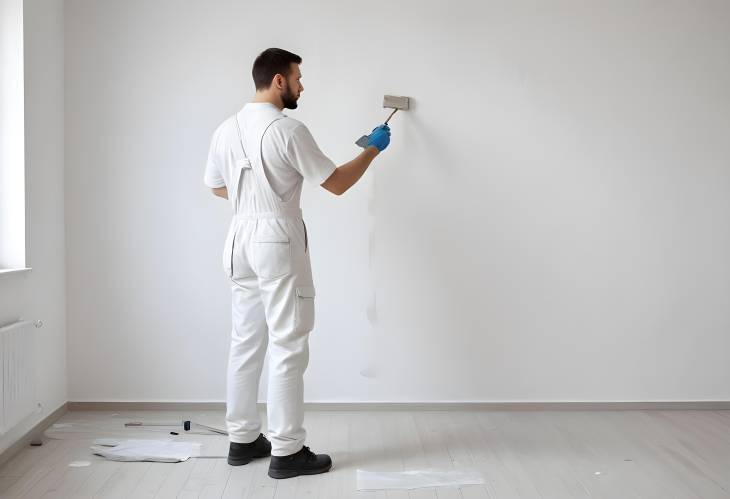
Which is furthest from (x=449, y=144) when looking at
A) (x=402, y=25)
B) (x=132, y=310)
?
(x=132, y=310)

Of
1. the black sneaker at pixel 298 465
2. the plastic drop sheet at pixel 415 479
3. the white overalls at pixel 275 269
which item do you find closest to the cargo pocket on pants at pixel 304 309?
the white overalls at pixel 275 269

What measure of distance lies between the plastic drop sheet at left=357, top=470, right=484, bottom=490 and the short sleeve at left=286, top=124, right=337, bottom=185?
105cm

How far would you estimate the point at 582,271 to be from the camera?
3.42 m

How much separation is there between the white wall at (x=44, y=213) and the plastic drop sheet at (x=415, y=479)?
4.41 ft

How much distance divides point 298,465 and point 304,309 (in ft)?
1.82

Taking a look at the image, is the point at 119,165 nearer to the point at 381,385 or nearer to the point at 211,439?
the point at 211,439

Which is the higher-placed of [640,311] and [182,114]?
[182,114]

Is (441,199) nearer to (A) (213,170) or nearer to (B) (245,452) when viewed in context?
(A) (213,170)

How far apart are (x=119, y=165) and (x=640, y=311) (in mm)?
2520

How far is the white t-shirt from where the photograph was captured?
246 centimetres

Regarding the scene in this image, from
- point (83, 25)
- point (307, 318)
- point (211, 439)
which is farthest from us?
point (83, 25)

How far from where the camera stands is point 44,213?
3082 mm

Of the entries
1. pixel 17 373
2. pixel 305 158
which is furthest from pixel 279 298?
pixel 17 373

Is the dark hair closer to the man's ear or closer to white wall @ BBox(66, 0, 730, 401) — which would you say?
the man's ear
